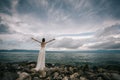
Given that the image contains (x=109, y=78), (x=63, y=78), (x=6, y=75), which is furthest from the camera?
(x=109, y=78)

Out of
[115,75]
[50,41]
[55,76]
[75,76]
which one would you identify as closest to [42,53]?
[50,41]

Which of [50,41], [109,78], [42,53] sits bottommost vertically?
[109,78]

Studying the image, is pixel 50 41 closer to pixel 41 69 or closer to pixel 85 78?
pixel 41 69

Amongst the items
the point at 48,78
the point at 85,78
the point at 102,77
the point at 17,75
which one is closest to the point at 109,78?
the point at 102,77

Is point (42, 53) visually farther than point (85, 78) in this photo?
Yes

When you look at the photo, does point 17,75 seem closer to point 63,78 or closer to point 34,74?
point 34,74

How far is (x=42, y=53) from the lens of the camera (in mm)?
16516

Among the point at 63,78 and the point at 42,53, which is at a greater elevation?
the point at 42,53

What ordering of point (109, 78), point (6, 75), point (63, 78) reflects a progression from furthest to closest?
1. point (109, 78)
2. point (63, 78)
3. point (6, 75)

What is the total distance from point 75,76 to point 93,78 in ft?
6.88

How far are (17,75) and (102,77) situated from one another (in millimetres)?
9720

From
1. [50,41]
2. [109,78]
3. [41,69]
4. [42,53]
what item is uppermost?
[50,41]

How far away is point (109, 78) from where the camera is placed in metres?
15.9

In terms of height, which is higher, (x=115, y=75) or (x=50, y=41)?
(x=50, y=41)
